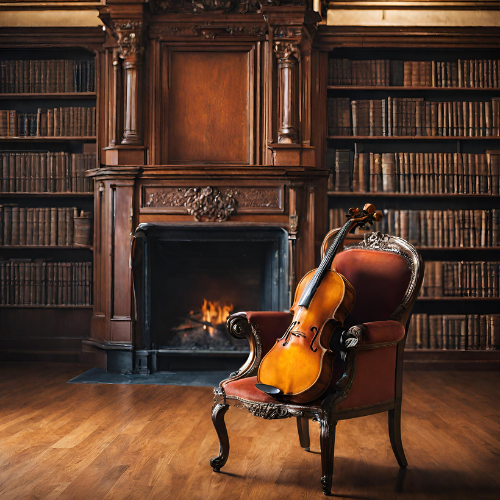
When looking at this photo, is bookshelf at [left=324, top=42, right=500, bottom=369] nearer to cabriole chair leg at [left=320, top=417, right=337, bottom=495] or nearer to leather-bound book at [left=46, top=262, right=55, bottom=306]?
leather-bound book at [left=46, top=262, right=55, bottom=306]

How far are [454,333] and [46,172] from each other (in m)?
3.74

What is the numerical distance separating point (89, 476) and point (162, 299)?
8.01 ft

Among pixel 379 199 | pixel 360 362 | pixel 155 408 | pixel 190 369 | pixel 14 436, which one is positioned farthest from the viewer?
pixel 379 199

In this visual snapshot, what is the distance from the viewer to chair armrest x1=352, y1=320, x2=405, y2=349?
7.50ft

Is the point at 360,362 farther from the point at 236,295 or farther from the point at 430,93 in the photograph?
the point at 430,93

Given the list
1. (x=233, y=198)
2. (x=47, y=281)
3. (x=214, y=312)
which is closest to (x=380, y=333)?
(x=233, y=198)

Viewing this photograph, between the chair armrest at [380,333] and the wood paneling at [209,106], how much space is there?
8.17 ft

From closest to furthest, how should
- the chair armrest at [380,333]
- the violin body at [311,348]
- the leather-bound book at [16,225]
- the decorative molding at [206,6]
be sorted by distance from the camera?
1. the violin body at [311,348]
2. the chair armrest at [380,333]
3. the decorative molding at [206,6]
4. the leather-bound book at [16,225]

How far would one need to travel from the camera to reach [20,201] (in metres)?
5.17

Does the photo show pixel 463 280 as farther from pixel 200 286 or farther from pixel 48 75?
pixel 48 75

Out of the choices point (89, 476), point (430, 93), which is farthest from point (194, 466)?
point (430, 93)

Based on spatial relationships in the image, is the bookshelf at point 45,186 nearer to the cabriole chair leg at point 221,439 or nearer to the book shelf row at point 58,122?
the book shelf row at point 58,122

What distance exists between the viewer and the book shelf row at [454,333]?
4.77 meters

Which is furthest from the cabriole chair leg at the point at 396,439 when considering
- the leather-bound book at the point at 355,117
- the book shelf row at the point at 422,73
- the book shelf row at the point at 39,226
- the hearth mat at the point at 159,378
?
the book shelf row at the point at 39,226
